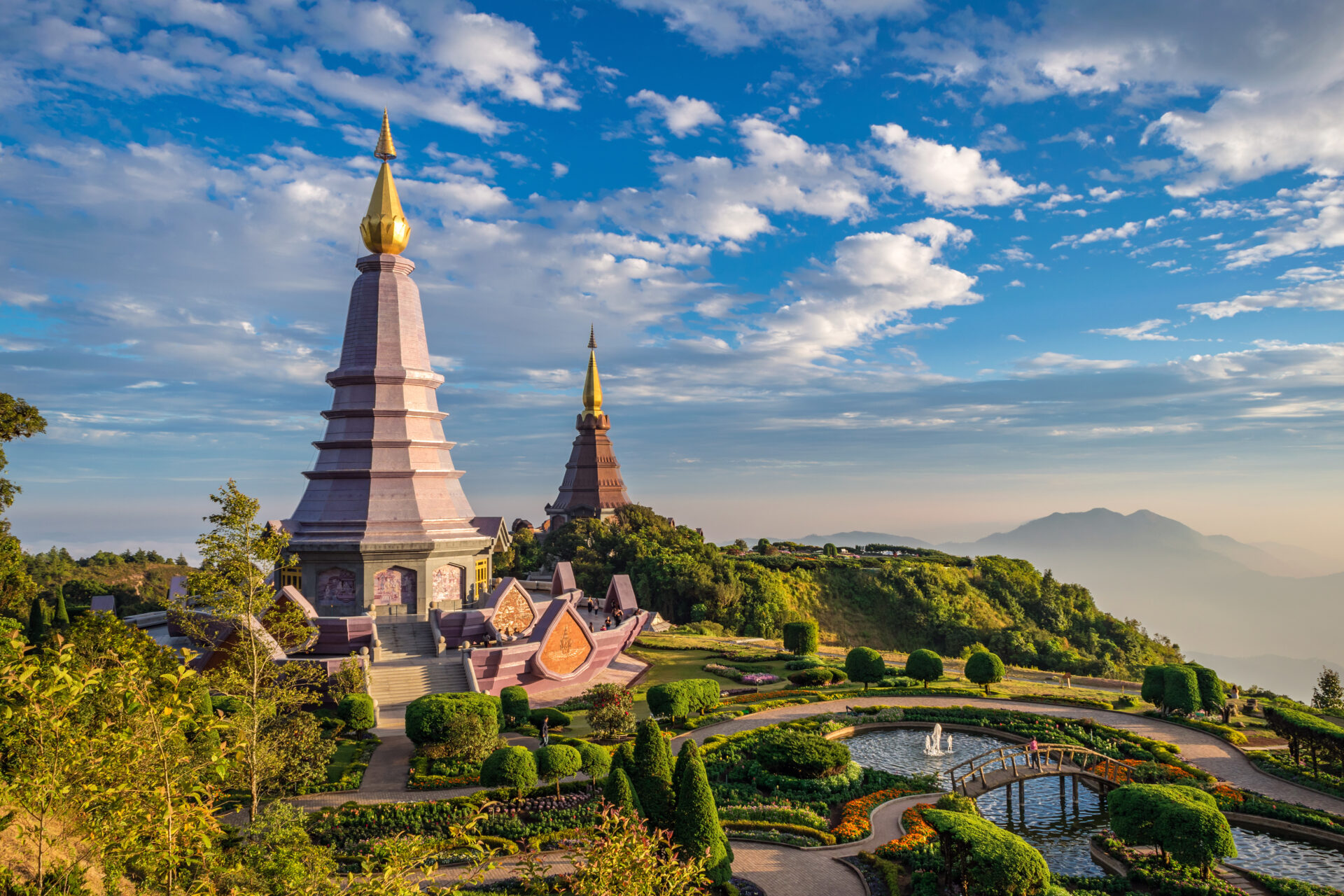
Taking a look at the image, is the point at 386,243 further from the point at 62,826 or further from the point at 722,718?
the point at 62,826

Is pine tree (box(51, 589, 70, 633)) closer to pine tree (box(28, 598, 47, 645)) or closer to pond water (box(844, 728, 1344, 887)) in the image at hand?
pine tree (box(28, 598, 47, 645))

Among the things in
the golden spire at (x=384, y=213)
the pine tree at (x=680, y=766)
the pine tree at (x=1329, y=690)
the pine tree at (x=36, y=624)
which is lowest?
the pine tree at (x=1329, y=690)

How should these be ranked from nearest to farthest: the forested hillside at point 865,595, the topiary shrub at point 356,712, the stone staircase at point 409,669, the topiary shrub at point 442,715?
the topiary shrub at point 442,715 → the topiary shrub at point 356,712 → the stone staircase at point 409,669 → the forested hillside at point 865,595

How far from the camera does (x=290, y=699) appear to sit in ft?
64.1

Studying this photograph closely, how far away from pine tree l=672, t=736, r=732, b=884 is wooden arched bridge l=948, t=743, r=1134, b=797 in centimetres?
870

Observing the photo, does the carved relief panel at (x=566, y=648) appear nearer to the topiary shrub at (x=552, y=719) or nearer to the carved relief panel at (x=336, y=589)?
the topiary shrub at (x=552, y=719)

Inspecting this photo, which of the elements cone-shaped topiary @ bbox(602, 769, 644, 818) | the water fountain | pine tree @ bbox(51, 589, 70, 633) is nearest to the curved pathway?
cone-shaped topiary @ bbox(602, 769, 644, 818)

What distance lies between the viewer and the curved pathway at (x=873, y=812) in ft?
57.1

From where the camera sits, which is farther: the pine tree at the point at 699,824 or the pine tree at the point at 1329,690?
the pine tree at the point at 1329,690

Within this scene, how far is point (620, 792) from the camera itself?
52.4ft

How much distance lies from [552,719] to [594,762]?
638cm

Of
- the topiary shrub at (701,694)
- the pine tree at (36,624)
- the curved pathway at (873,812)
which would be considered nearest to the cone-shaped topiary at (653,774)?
the curved pathway at (873,812)

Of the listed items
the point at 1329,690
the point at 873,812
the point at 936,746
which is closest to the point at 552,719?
the point at 873,812

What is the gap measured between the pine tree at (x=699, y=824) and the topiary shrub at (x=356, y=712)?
50.0ft
